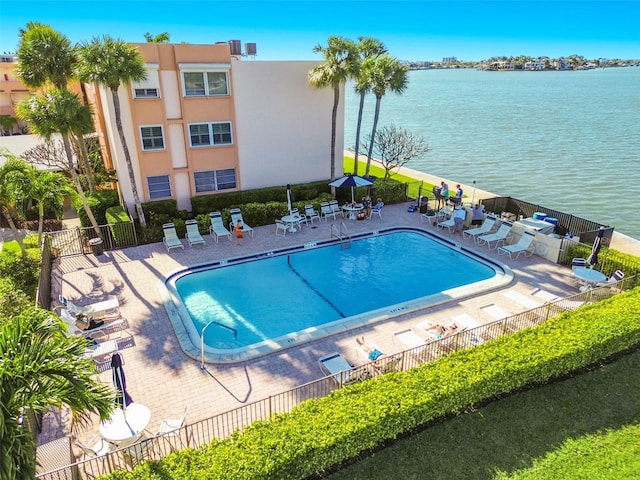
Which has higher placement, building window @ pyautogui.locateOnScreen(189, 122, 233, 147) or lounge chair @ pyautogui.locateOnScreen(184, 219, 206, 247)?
building window @ pyautogui.locateOnScreen(189, 122, 233, 147)

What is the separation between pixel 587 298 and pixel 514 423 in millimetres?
6049

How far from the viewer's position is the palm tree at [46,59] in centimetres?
1875

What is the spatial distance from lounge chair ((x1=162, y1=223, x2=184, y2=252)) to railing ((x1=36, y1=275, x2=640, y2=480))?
35.8 feet

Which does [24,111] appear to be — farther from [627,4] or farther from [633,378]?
[627,4]

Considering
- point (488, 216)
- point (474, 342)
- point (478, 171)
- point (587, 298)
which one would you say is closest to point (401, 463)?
point (474, 342)

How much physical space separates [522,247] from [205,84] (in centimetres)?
1694

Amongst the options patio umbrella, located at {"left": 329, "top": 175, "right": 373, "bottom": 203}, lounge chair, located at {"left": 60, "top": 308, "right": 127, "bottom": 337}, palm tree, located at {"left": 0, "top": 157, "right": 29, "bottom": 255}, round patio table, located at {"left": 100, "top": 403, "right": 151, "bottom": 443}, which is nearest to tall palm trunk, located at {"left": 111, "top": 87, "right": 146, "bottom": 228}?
palm tree, located at {"left": 0, "top": 157, "right": 29, "bottom": 255}

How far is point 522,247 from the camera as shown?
18.3 meters

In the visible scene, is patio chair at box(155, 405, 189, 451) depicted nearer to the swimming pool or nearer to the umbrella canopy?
the umbrella canopy

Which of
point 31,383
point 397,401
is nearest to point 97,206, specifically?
point 31,383

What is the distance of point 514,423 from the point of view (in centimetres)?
941

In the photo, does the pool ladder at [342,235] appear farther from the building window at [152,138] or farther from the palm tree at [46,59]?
the palm tree at [46,59]

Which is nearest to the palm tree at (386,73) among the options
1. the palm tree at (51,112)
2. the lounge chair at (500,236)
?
the lounge chair at (500,236)

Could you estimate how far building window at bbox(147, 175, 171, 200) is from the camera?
22141 mm
